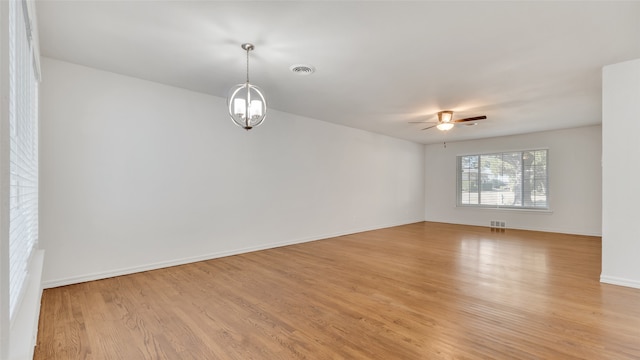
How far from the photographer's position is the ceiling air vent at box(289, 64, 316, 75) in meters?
3.32

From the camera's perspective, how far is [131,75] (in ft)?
11.9

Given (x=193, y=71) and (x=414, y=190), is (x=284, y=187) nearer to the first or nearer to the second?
(x=193, y=71)

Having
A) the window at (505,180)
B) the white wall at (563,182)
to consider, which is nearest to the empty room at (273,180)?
the white wall at (563,182)

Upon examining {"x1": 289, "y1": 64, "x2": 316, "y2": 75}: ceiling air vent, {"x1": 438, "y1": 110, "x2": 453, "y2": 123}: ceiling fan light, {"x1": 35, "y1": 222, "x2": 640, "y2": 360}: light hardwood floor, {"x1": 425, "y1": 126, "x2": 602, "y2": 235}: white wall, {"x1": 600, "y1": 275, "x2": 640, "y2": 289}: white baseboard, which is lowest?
{"x1": 35, "y1": 222, "x2": 640, "y2": 360}: light hardwood floor

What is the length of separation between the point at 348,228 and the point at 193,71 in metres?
4.58

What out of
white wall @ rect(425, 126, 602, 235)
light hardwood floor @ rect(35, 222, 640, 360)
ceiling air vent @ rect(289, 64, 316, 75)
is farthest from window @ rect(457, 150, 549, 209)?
ceiling air vent @ rect(289, 64, 316, 75)

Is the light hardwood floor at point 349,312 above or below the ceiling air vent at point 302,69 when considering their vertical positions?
below

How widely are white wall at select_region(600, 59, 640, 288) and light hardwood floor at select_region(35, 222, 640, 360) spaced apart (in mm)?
294

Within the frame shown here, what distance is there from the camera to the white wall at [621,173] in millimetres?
3184

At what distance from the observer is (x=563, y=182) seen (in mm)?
6754

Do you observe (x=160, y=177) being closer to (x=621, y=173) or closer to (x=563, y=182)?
(x=621, y=173)

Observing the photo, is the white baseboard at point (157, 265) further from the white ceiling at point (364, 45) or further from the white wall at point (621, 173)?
the white wall at point (621, 173)

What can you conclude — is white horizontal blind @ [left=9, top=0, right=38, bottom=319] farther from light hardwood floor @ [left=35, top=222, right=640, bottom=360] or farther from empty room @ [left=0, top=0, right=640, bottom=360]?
light hardwood floor @ [left=35, top=222, right=640, bottom=360]

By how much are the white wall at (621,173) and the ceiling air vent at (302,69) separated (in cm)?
338
